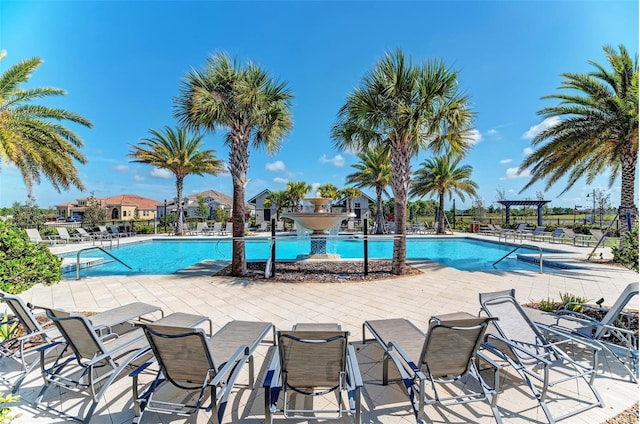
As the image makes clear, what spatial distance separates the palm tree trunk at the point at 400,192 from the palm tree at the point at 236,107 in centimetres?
354

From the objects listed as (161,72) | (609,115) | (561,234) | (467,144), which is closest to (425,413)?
(467,144)

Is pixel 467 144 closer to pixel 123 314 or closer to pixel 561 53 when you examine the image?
pixel 561 53

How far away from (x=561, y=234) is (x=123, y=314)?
21.1 meters

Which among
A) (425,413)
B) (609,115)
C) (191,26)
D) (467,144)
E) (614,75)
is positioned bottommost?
(425,413)

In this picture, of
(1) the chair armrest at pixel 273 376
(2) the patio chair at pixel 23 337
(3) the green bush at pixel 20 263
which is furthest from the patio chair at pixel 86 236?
(1) the chair armrest at pixel 273 376

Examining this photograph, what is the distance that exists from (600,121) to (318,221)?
10138 millimetres

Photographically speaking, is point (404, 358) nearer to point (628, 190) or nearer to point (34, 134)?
point (34, 134)

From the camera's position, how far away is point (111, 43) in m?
11.3

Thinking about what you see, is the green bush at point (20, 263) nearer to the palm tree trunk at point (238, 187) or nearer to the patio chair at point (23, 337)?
the patio chair at point (23, 337)

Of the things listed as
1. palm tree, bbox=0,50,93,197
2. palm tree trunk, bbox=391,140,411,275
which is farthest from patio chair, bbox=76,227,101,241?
palm tree trunk, bbox=391,140,411,275

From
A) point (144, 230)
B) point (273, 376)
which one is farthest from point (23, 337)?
point (144, 230)

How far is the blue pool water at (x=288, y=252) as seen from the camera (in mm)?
12352

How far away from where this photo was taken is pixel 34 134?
9203 mm

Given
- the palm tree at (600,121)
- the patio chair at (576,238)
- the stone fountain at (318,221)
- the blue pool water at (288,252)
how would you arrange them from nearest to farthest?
1. the palm tree at (600,121)
2. the stone fountain at (318,221)
3. the blue pool water at (288,252)
4. the patio chair at (576,238)
